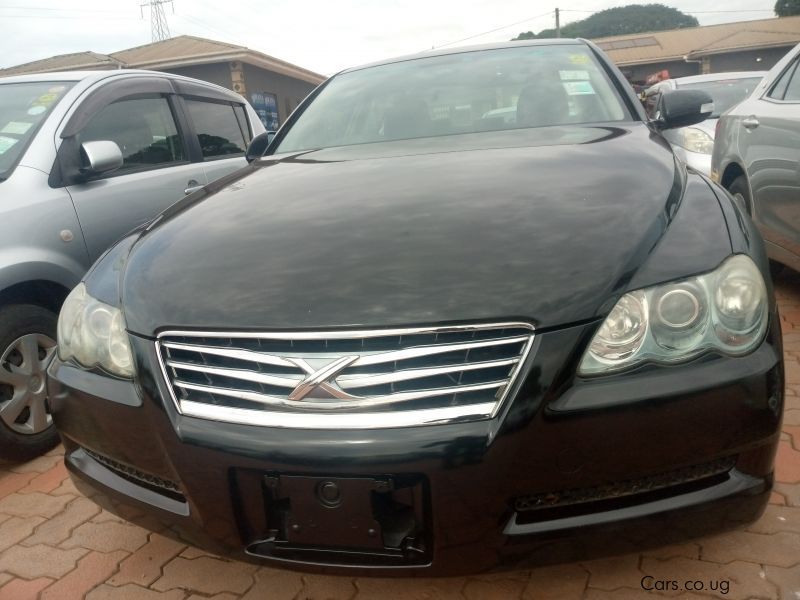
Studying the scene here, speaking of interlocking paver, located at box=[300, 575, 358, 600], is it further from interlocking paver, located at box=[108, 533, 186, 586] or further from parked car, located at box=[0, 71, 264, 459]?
parked car, located at box=[0, 71, 264, 459]

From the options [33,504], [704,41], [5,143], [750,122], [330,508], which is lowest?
[704,41]

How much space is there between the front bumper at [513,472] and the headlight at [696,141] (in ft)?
16.9

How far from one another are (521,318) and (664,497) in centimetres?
50

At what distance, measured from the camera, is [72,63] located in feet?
56.2

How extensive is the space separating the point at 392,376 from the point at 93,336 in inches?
33.4

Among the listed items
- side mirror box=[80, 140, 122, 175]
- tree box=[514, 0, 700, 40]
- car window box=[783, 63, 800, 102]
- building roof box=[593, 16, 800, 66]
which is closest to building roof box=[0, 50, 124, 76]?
side mirror box=[80, 140, 122, 175]

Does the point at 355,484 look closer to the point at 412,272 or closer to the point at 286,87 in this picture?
the point at 412,272

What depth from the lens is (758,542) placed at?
73.7 inches

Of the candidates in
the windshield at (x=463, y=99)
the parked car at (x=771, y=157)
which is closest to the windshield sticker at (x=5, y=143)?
the windshield at (x=463, y=99)

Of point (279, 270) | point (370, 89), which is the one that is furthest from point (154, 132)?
point (279, 270)

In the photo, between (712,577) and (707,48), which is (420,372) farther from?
(707,48)

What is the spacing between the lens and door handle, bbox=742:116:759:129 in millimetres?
3892

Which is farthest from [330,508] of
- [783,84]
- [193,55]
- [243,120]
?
[193,55]

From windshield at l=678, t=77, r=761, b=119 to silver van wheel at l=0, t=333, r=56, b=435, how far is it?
720 centimetres
